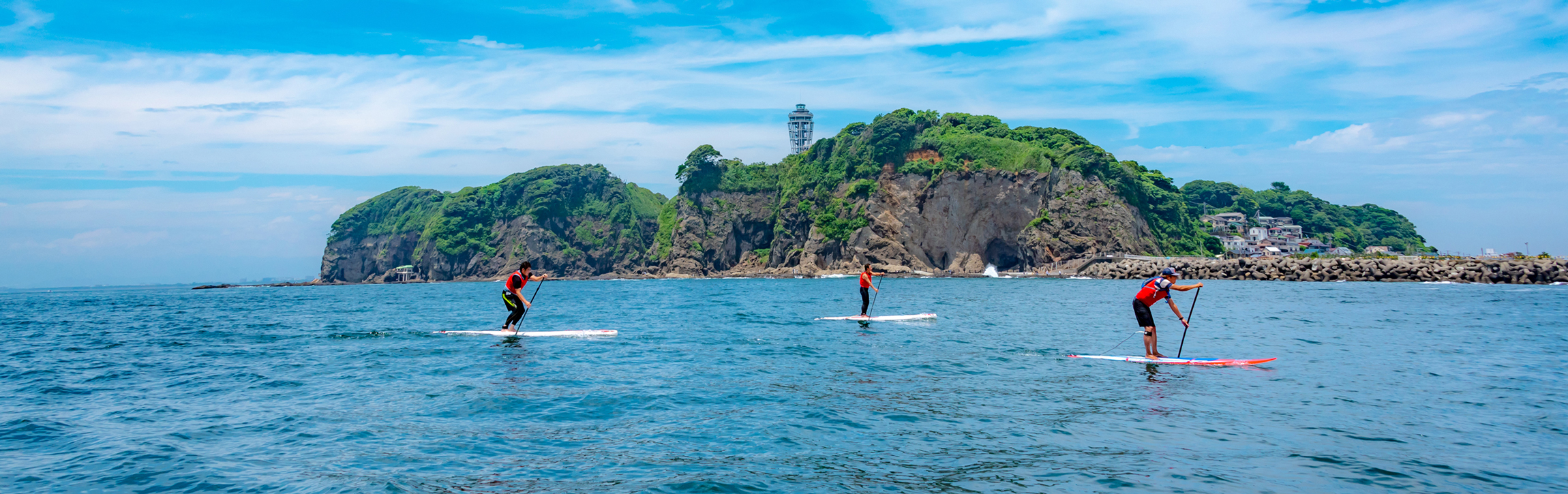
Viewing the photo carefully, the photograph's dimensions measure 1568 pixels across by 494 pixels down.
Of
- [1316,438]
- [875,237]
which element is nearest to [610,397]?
[1316,438]

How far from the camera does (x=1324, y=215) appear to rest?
14800 cm

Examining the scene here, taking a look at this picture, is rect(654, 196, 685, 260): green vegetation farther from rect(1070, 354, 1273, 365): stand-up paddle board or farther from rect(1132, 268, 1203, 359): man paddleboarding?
rect(1070, 354, 1273, 365): stand-up paddle board

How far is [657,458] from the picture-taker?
814 centimetres

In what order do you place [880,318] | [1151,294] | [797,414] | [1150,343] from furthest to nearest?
[880,318] < [1151,294] < [1150,343] < [797,414]

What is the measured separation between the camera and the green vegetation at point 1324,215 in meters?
144

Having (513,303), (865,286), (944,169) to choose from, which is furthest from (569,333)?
(944,169)

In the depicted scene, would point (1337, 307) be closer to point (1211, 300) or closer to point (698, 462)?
point (1211, 300)

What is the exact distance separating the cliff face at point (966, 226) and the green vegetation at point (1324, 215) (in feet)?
127

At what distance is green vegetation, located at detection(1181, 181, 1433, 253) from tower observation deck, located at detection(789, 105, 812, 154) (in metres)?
83.2

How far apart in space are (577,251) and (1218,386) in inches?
5844

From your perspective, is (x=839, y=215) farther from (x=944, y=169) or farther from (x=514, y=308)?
(x=514, y=308)

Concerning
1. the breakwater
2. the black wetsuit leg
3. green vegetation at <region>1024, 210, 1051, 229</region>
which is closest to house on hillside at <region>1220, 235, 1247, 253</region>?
green vegetation at <region>1024, 210, 1051, 229</region>

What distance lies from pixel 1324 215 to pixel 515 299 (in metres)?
166

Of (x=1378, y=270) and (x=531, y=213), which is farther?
(x=531, y=213)
